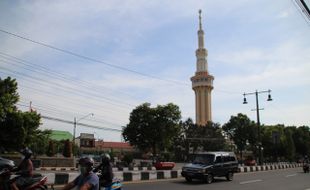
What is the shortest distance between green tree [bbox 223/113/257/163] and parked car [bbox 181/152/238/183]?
191 feet

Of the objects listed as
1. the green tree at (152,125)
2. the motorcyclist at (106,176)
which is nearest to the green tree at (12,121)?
the green tree at (152,125)

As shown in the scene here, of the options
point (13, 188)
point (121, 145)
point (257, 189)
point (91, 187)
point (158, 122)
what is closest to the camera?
point (91, 187)

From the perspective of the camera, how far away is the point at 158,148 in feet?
201

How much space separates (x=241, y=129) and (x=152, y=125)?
32.3m

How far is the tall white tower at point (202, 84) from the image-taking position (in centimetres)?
11681

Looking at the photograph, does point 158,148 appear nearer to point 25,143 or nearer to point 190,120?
point 25,143

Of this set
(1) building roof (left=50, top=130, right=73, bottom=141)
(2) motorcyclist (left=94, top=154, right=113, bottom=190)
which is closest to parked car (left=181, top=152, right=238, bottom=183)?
(2) motorcyclist (left=94, top=154, right=113, bottom=190)

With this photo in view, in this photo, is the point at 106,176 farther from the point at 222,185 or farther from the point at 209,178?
the point at 209,178

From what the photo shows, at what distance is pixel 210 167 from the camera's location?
74.5ft

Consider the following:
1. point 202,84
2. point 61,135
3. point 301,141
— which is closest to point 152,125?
point 301,141

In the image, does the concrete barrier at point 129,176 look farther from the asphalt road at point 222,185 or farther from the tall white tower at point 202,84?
the tall white tower at point 202,84

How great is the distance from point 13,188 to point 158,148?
5161 cm

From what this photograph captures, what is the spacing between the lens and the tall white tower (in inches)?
4599

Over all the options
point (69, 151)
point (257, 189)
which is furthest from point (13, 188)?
point (69, 151)
